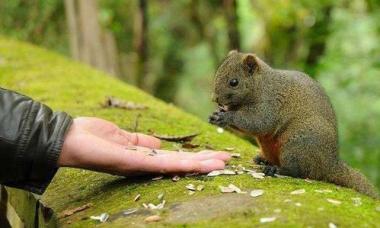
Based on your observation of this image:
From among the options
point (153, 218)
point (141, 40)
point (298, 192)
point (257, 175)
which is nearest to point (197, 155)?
point (257, 175)

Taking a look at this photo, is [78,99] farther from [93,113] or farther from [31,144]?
[31,144]

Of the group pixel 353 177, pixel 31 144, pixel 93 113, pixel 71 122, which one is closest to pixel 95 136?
pixel 71 122

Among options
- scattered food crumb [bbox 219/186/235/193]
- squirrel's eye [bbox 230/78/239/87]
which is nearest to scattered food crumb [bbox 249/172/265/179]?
scattered food crumb [bbox 219/186/235/193]

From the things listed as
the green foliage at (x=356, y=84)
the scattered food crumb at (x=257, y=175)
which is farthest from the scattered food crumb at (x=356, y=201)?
the green foliage at (x=356, y=84)

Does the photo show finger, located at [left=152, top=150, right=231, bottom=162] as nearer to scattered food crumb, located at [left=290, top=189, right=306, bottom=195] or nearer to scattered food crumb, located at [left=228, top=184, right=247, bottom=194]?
scattered food crumb, located at [left=228, top=184, right=247, bottom=194]

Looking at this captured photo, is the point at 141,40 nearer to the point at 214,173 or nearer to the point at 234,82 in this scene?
the point at 234,82

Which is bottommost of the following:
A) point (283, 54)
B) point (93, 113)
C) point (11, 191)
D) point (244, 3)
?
point (11, 191)
